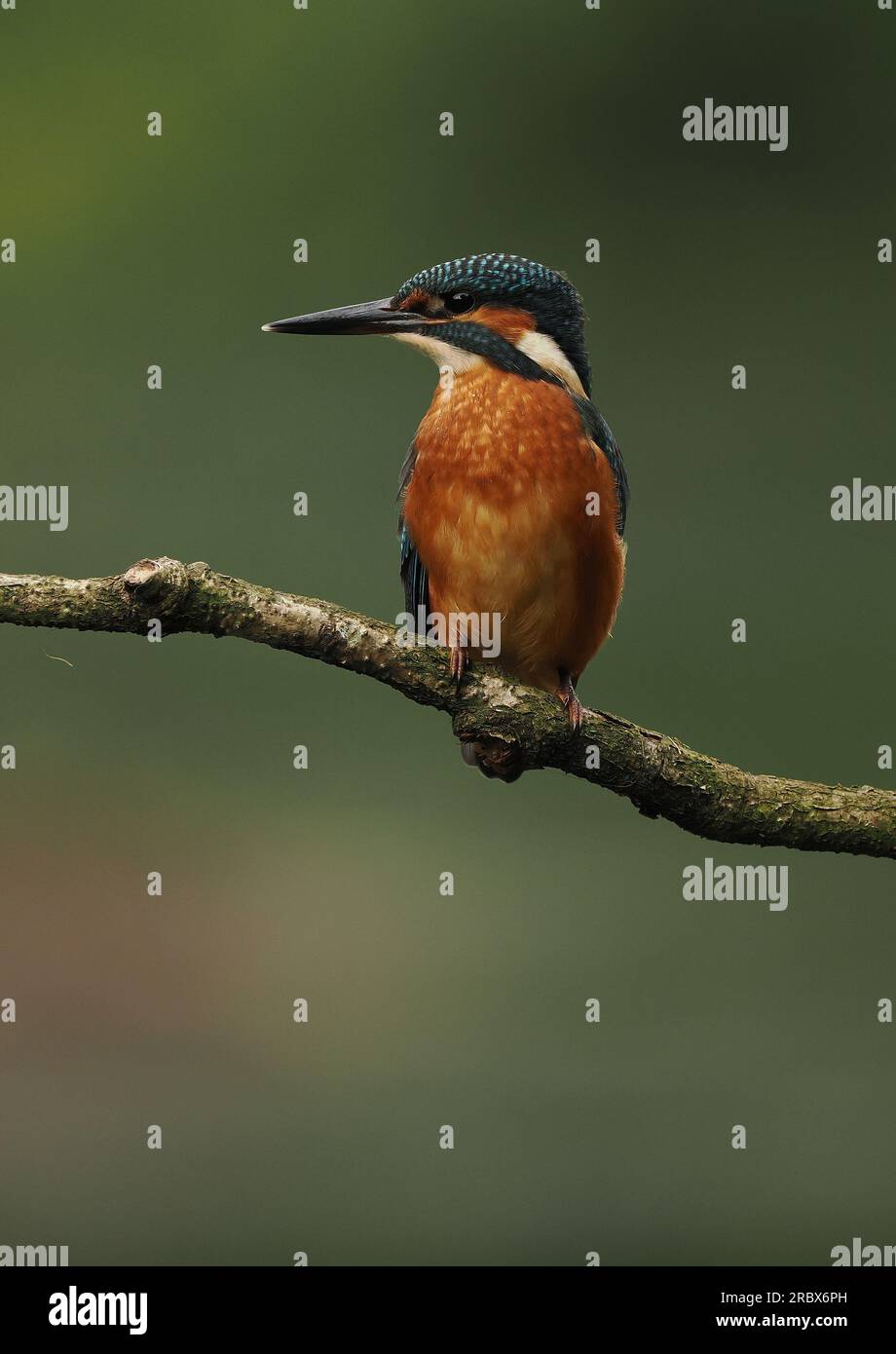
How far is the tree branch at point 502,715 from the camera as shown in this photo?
173 centimetres

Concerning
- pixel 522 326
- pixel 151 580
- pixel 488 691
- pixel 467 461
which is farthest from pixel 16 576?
pixel 522 326

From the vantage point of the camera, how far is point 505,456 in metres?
2.28

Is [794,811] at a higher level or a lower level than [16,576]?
lower

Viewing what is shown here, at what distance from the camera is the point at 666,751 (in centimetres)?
204

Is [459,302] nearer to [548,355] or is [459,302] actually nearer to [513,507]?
[548,355]

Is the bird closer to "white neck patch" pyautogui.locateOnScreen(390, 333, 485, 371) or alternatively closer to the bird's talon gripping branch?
"white neck patch" pyautogui.locateOnScreen(390, 333, 485, 371)

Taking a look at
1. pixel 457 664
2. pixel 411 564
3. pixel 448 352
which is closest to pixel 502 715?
pixel 457 664

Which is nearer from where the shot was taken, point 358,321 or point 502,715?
point 502,715

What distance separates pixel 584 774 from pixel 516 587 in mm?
397

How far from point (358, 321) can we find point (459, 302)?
0.16m

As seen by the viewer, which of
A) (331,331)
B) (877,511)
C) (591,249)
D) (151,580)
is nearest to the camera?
(151,580)

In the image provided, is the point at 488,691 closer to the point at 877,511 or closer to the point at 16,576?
the point at 16,576

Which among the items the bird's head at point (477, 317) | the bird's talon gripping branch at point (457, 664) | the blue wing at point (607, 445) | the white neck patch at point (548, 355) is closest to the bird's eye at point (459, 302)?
the bird's head at point (477, 317)

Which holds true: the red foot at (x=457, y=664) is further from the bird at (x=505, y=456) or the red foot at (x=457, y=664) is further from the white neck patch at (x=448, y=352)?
the white neck patch at (x=448, y=352)
